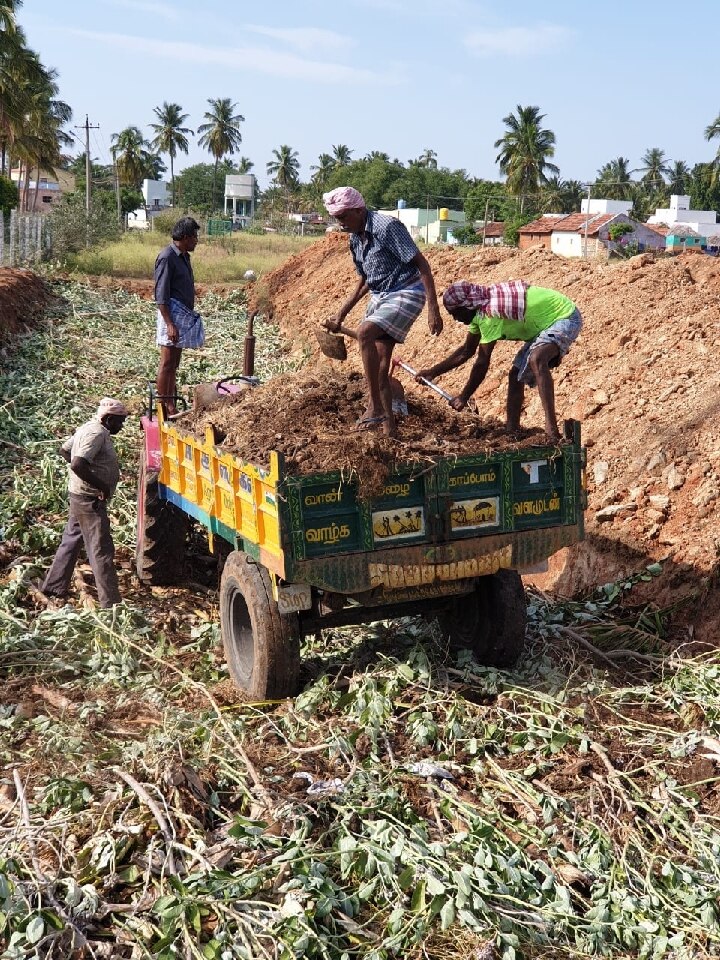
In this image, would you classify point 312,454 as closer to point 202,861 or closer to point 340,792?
point 340,792

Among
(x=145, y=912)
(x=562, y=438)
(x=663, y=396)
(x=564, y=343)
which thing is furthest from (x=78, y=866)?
(x=663, y=396)

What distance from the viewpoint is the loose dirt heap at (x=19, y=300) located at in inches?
694

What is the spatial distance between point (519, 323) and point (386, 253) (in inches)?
38.4

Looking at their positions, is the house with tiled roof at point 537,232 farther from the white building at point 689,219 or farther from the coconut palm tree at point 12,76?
the coconut palm tree at point 12,76

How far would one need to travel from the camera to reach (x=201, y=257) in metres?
37.7

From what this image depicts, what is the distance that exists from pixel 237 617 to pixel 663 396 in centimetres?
536

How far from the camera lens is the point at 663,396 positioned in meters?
9.95

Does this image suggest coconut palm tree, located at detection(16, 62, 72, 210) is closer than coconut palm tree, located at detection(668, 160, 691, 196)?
Yes

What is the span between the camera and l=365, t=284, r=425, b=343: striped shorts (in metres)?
6.46

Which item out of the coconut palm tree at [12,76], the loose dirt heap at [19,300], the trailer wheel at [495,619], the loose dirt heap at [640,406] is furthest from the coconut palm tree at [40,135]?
the trailer wheel at [495,619]

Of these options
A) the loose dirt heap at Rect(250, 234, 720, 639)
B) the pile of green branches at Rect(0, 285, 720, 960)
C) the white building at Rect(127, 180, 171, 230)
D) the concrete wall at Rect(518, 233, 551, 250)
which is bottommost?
the pile of green branches at Rect(0, 285, 720, 960)

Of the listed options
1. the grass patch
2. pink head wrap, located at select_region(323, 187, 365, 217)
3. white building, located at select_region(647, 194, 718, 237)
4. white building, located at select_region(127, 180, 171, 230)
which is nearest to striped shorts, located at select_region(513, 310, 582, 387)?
pink head wrap, located at select_region(323, 187, 365, 217)

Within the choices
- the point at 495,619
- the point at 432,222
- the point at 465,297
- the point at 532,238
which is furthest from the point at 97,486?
the point at 432,222

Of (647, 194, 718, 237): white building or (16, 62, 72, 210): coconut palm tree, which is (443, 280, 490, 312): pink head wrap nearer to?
(16, 62, 72, 210): coconut palm tree
